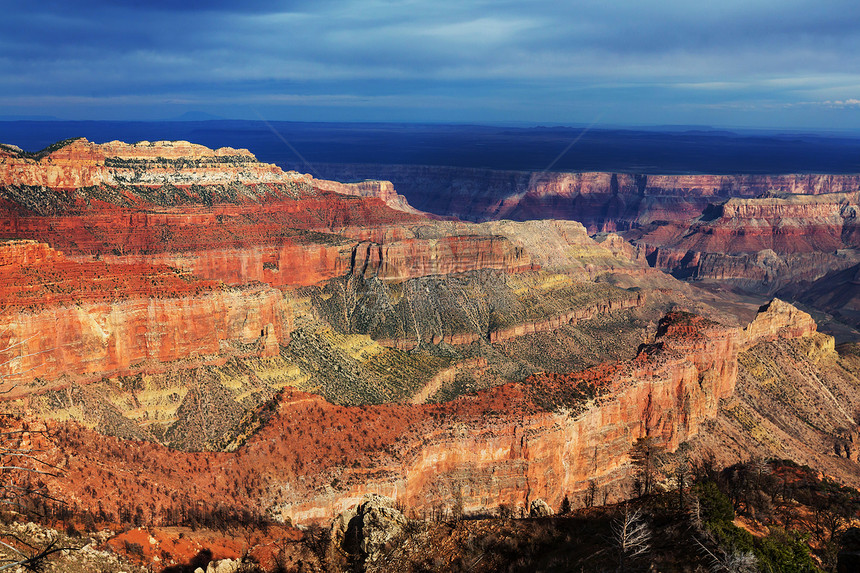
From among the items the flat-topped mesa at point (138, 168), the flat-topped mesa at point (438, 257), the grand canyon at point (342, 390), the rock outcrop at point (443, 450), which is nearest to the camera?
the grand canyon at point (342, 390)

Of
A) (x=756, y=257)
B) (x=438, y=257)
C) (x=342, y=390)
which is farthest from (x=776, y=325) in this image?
(x=756, y=257)

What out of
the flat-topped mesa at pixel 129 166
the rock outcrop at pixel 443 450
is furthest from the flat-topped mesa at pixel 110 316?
the flat-topped mesa at pixel 129 166

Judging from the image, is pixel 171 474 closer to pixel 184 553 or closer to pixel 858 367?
pixel 184 553

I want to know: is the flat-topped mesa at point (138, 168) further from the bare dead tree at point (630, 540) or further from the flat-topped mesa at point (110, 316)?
the bare dead tree at point (630, 540)

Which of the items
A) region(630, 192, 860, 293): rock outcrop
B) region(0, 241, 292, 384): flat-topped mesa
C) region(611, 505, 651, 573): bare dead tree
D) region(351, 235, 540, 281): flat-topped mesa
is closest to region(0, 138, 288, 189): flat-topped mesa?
region(351, 235, 540, 281): flat-topped mesa

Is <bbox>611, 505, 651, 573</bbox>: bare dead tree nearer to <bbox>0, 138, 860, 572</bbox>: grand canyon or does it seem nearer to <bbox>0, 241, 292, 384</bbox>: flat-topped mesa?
→ <bbox>0, 138, 860, 572</bbox>: grand canyon

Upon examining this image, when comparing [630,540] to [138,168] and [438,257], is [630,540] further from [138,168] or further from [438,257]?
[138,168]

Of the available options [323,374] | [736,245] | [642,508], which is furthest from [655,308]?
[642,508]
